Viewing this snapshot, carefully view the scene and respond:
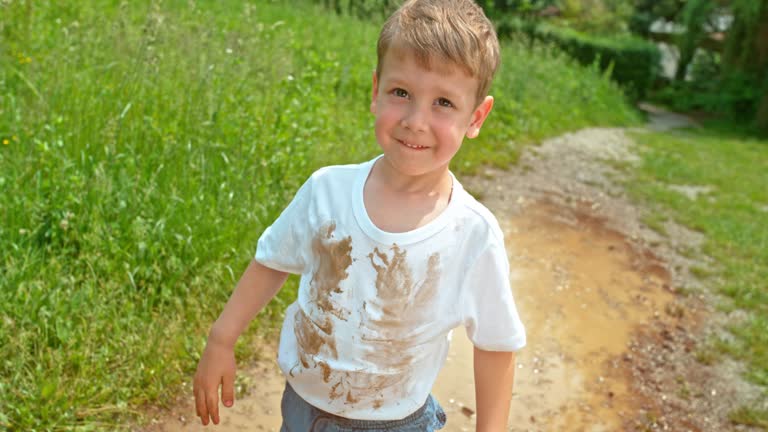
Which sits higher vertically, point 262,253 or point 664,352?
point 262,253

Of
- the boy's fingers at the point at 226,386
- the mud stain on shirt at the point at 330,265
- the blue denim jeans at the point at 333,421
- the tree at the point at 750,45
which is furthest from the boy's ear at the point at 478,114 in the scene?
the tree at the point at 750,45

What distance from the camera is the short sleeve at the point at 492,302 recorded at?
164cm

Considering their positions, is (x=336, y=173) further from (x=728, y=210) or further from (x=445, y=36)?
(x=728, y=210)

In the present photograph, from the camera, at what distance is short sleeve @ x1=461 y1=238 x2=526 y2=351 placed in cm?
164

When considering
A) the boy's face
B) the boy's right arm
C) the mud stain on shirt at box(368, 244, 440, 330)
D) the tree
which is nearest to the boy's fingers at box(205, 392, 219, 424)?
the boy's right arm

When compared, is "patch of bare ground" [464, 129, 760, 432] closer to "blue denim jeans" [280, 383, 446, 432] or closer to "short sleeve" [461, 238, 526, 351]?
"blue denim jeans" [280, 383, 446, 432]

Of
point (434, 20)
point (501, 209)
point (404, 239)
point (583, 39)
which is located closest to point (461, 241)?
point (404, 239)

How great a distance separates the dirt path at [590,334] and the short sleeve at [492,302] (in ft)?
5.21

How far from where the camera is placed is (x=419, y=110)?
1.60m

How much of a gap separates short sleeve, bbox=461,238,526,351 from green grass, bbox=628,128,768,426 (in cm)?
262

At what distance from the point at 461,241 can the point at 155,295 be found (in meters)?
1.92

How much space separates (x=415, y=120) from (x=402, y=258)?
288mm

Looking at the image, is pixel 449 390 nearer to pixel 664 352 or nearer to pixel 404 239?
pixel 664 352

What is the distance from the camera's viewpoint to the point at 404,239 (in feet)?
5.36
